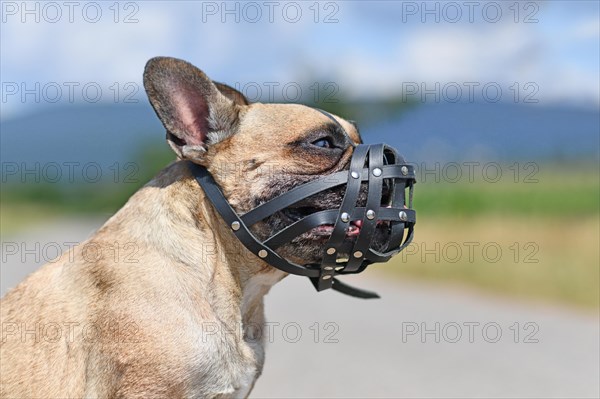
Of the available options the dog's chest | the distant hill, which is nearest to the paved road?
the dog's chest

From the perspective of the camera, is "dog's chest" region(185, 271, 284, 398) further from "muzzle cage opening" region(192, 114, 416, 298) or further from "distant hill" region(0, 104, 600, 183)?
"distant hill" region(0, 104, 600, 183)

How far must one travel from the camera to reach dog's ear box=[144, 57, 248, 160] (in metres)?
3.42

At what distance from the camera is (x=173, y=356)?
3.05 m

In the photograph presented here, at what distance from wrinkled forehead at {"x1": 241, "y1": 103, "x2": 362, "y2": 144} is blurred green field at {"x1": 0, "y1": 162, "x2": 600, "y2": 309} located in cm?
369

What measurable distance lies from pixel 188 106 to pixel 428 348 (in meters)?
4.96

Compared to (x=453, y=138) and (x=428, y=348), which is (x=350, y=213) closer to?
(x=428, y=348)

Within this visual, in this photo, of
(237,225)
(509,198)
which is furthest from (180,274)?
(509,198)

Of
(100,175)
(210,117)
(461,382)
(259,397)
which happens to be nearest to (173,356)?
(210,117)

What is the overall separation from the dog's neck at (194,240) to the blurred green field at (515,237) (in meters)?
3.60

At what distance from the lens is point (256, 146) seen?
3.52 meters

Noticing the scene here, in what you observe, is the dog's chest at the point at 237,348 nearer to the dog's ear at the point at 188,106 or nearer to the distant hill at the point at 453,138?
the dog's ear at the point at 188,106

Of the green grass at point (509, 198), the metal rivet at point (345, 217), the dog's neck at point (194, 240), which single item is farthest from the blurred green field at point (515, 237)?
the metal rivet at point (345, 217)

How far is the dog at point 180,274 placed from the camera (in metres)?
3.08

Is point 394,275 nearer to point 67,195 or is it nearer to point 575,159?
point 575,159
